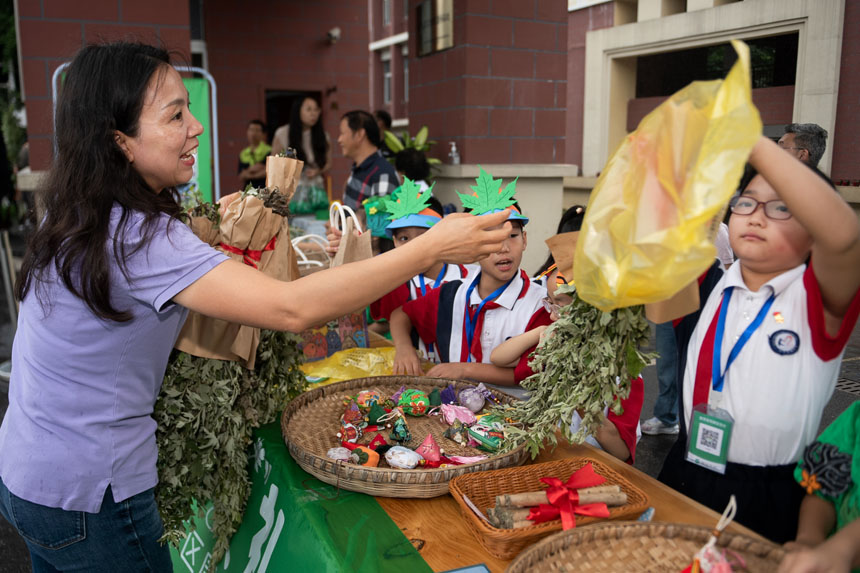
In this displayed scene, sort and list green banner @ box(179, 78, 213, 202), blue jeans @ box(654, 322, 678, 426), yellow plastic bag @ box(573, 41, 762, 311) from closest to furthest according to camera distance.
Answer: yellow plastic bag @ box(573, 41, 762, 311) < blue jeans @ box(654, 322, 678, 426) < green banner @ box(179, 78, 213, 202)

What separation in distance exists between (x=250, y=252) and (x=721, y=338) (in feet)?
3.80

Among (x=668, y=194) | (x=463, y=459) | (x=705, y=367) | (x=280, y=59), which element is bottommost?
(x=463, y=459)

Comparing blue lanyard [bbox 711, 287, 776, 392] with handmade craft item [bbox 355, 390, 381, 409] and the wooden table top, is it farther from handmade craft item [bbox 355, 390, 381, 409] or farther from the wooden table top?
handmade craft item [bbox 355, 390, 381, 409]

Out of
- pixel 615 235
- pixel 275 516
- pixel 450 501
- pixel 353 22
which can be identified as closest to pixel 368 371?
pixel 275 516

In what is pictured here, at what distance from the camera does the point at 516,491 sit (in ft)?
4.51

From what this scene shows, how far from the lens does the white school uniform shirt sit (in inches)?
49.9

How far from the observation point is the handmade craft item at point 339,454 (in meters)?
1.50

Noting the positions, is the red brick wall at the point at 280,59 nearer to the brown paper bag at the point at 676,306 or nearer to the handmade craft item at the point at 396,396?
the handmade craft item at the point at 396,396

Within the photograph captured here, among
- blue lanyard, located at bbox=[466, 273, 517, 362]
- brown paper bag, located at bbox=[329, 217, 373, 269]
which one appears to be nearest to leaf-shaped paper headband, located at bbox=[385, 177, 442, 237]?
brown paper bag, located at bbox=[329, 217, 373, 269]

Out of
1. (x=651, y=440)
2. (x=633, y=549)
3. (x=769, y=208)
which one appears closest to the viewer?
(x=633, y=549)

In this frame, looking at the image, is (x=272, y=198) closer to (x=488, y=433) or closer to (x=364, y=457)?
(x=364, y=457)

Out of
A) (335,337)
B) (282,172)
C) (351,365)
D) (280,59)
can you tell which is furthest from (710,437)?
(280,59)

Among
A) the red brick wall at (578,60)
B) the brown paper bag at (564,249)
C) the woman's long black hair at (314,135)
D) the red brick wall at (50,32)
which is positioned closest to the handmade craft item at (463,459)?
the brown paper bag at (564,249)

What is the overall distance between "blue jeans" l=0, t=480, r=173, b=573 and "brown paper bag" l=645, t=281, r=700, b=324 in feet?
3.73
